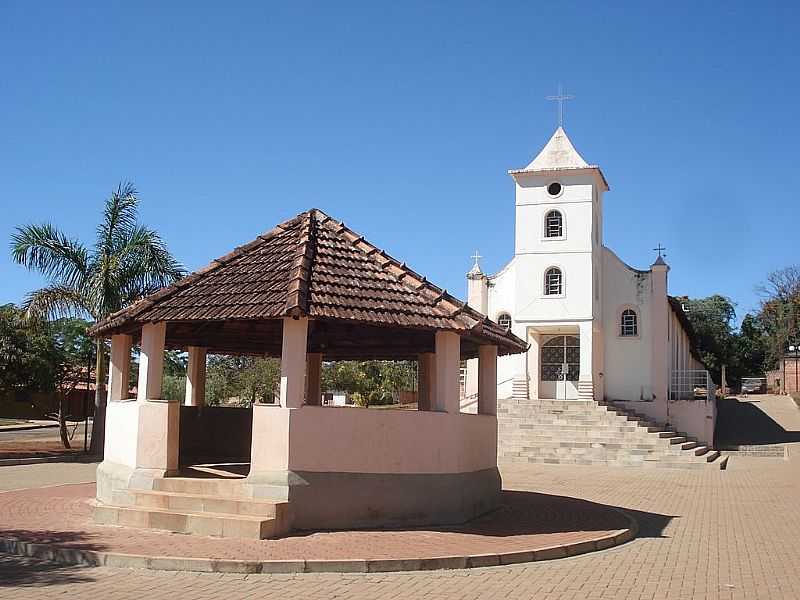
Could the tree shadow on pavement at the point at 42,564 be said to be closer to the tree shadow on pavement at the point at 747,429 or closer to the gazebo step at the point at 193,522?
the gazebo step at the point at 193,522

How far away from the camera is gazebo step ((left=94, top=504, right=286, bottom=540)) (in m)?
10.3

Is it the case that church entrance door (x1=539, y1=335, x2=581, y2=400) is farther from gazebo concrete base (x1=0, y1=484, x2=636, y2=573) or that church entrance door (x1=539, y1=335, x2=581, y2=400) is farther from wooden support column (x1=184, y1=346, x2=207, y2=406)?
gazebo concrete base (x1=0, y1=484, x2=636, y2=573)

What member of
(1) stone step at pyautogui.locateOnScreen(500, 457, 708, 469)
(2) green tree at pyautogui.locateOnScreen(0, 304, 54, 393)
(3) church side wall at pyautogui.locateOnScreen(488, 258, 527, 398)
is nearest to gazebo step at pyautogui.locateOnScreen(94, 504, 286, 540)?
(2) green tree at pyautogui.locateOnScreen(0, 304, 54, 393)

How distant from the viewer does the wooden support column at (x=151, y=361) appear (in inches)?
494

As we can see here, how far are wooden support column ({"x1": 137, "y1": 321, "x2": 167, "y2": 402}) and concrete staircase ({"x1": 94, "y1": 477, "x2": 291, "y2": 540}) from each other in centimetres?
148

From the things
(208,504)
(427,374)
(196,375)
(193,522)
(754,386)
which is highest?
(754,386)

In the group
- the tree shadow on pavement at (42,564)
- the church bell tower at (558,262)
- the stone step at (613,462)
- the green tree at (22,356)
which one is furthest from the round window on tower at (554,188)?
the tree shadow on pavement at (42,564)

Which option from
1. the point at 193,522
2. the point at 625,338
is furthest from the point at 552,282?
the point at 193,522

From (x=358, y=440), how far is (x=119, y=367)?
4936 millimetres

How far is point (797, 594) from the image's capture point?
8.94 metres

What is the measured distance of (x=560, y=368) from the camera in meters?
33.4

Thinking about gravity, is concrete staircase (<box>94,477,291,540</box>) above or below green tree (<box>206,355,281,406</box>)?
below

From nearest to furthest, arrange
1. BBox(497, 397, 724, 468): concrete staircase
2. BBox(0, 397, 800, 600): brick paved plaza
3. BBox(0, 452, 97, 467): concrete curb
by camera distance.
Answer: BBox(0, 397, 800, 600): brick paved plaza, BBox(0, 452, 97, 467): concrete curb, BBox(497, 397, 724, 468): concrete staircase

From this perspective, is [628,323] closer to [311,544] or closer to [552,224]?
[552,224]
